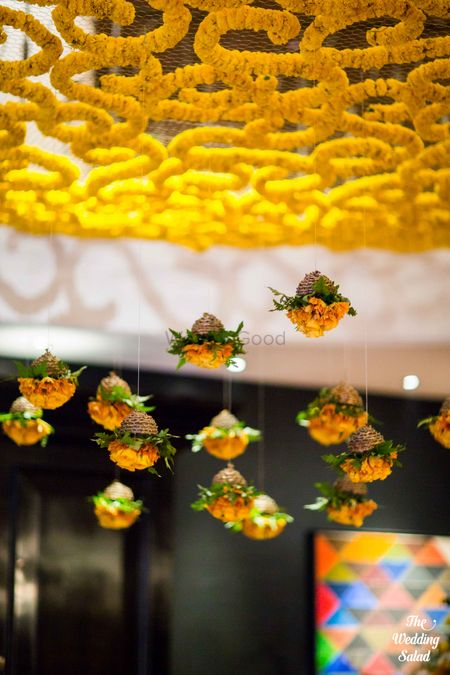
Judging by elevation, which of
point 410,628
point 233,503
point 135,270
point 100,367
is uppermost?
point 135,270

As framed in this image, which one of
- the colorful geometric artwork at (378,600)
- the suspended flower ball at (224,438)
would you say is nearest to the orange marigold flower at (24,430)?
the suspended flower ball at (224,438)

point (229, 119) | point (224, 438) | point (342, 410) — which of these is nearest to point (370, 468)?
point (342, 410)

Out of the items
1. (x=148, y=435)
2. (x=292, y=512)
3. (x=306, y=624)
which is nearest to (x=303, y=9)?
(x=148, y=435)

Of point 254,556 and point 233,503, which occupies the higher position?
point 233,503

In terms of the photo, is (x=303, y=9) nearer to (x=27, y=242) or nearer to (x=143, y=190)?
(x=143, y=190)

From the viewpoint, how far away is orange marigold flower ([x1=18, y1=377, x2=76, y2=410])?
465 centimetres

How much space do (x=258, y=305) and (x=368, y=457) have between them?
6.19 feet

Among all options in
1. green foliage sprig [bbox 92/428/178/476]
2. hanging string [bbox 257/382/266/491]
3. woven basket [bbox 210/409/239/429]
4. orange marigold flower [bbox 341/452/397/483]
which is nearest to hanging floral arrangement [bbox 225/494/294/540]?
woven basket [bbox 210/409/239/429]

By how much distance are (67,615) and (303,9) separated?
3.76m

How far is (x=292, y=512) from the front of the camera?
6211mm

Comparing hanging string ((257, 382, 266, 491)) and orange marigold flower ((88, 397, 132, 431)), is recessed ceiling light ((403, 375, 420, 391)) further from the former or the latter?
orange marigold flower ((88, 397, 132, 431))

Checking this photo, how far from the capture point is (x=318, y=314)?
14.3 feet

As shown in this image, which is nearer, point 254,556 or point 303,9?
point 303,9

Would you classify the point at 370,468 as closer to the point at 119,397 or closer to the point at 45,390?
the point at 119,397
